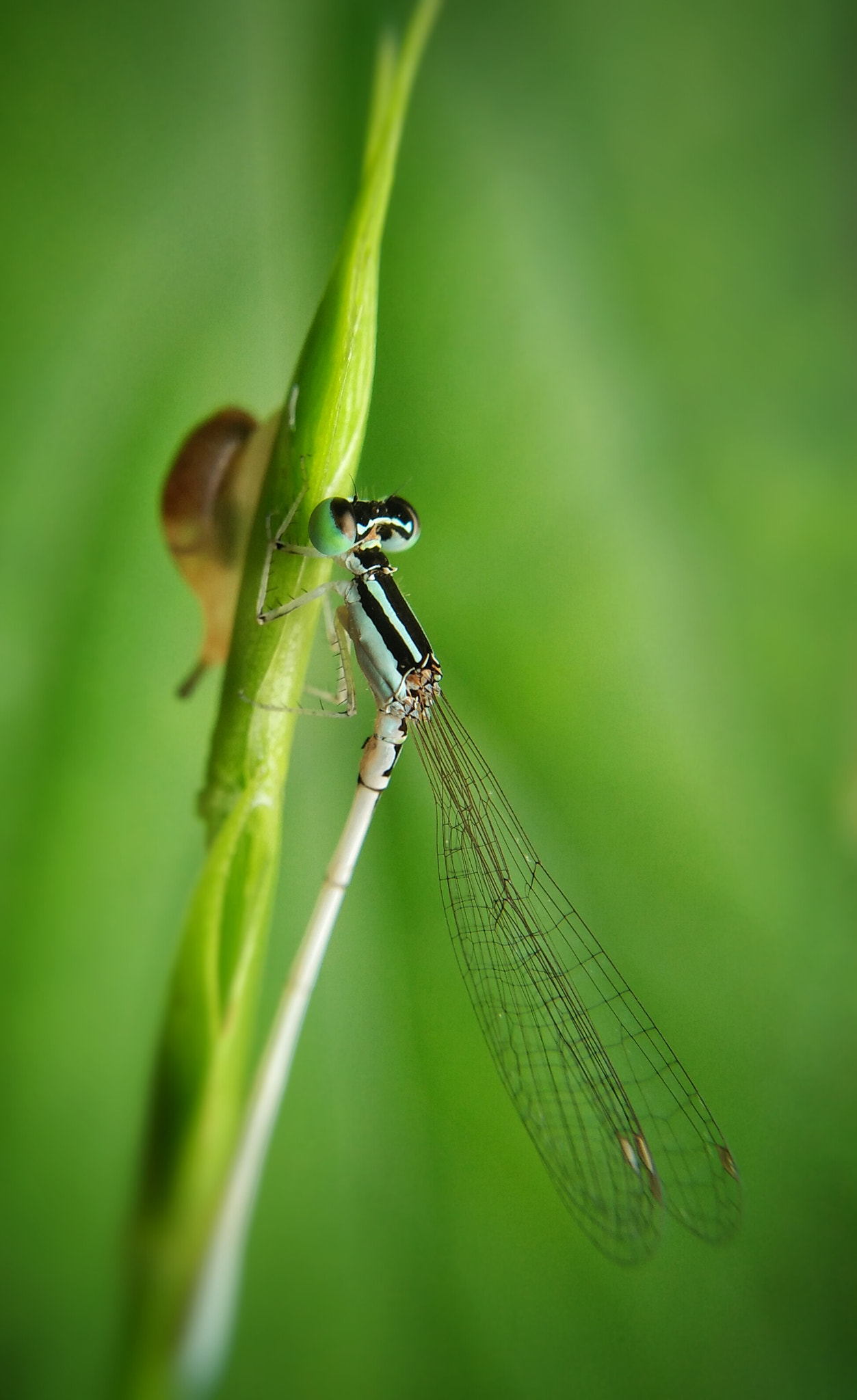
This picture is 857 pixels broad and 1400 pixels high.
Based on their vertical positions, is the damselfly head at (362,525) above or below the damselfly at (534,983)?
above

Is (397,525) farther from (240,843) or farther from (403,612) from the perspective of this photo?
(240,843)

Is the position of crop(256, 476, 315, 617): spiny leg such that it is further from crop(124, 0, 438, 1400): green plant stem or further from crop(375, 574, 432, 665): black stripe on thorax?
crop(375, 574, 432, 665): black stripe on thorax

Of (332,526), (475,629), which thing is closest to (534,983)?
(475,629)

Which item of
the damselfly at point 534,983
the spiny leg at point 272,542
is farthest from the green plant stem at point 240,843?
the damselfly at point 534,983

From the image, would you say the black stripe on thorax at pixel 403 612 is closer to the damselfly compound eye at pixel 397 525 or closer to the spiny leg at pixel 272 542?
the damselfly compound eye at pixel 397 525

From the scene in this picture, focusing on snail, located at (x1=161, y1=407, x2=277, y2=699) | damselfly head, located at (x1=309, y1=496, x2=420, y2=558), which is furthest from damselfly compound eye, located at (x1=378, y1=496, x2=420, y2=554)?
snail, located at (x1=161, y1=407, x2=277, y2=699)

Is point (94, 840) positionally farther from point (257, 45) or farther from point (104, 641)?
point (257, 45)

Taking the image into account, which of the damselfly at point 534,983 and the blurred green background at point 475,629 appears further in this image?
the damselfly at point 534,983
